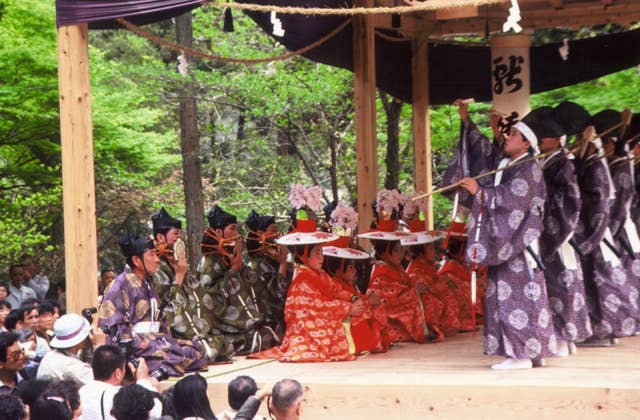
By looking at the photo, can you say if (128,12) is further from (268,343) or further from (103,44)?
(103,44)

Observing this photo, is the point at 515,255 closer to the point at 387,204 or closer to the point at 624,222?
the point at 624,222

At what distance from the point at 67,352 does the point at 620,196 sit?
14.1ft

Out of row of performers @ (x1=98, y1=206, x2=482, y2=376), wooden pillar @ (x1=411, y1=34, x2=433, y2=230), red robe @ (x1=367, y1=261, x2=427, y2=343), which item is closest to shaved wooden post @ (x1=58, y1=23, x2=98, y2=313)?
row of performers @ (x1=98, y1=206, x2=482, y2=376)

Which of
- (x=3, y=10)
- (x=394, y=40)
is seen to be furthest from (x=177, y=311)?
(x=3, y=10)

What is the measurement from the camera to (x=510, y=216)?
21.1 ft

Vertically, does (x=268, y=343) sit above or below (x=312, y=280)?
below

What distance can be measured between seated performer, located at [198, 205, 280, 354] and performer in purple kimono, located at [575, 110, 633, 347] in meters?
2.47

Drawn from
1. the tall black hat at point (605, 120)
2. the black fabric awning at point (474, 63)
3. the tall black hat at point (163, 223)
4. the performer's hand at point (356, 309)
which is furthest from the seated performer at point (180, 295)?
the tall black hat at point (605, 120)

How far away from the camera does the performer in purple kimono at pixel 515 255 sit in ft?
21.0

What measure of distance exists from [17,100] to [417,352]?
579 centimetres

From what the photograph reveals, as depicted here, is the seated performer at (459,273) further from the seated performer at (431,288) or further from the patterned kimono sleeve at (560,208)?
the patterned kimono sleeve at (560,208)

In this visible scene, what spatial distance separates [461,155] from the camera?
7.05 m

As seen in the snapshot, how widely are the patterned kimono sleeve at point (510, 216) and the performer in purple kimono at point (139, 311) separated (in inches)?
81.5

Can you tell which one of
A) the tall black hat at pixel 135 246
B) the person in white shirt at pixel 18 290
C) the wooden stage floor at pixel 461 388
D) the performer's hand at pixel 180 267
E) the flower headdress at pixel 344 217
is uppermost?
the flower headdress at pixel 344 217
